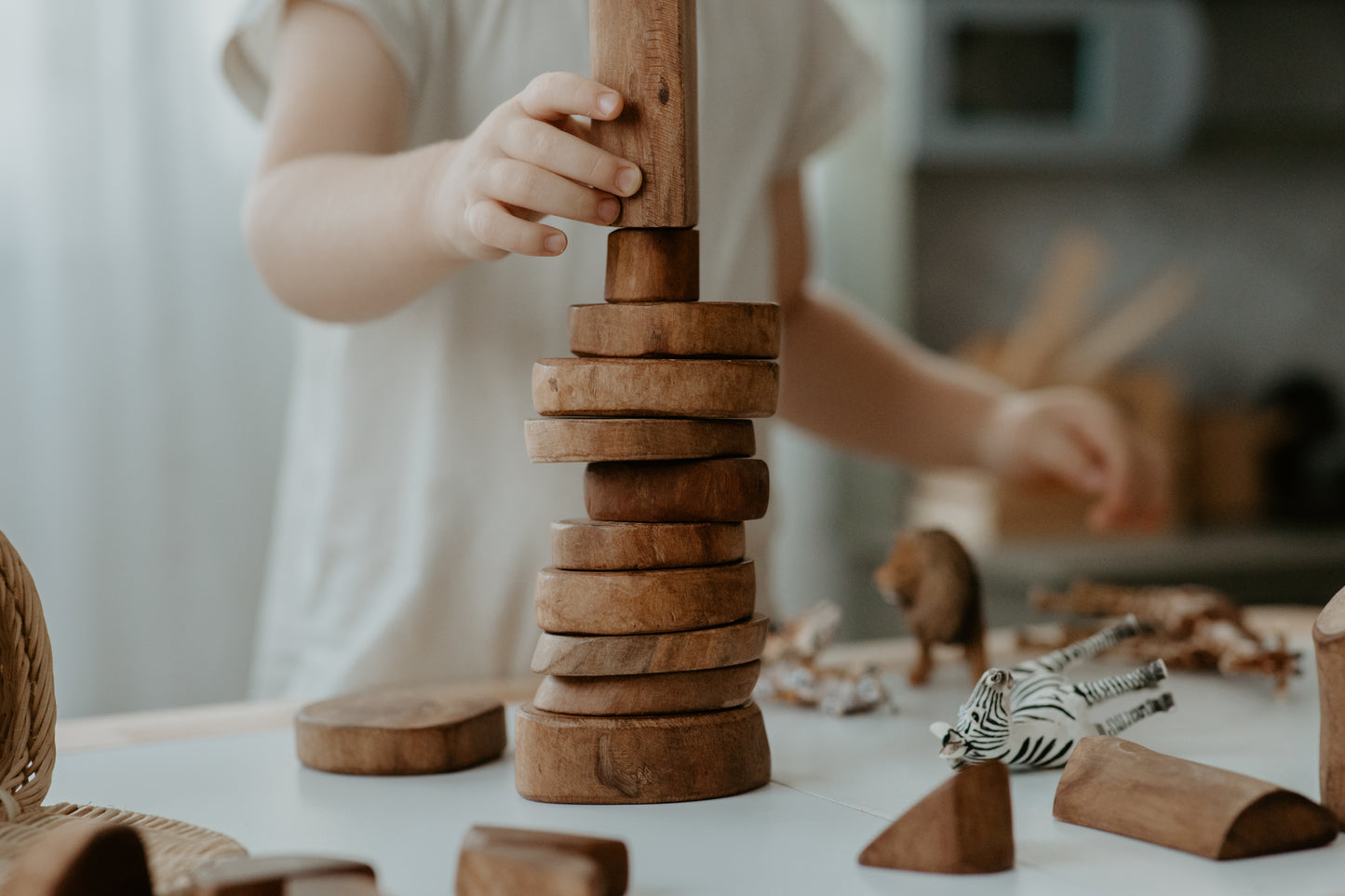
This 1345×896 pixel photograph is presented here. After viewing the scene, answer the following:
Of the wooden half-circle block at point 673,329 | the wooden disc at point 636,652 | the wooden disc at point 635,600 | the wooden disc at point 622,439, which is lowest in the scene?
the wooden disc at point 636,652

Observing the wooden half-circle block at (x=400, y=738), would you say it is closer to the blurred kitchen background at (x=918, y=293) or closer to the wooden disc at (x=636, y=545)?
the wooden disc at (x=636, y=545)

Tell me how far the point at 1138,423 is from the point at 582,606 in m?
2.16

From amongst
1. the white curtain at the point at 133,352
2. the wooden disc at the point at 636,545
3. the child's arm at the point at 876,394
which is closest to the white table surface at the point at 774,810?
the wooden disc at the point at 636,545

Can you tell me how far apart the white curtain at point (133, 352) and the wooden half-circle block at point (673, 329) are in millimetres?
1514

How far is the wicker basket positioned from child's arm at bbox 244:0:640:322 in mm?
289

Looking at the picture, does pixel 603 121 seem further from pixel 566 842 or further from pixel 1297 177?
pixel 1297 177

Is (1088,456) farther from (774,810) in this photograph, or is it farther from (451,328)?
(774,810)

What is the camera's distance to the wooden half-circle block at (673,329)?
65 cm

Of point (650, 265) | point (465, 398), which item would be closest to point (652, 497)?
point (650, 265)

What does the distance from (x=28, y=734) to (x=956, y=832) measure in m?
0.41

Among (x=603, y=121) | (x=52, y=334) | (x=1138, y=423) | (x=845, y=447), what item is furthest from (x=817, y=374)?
(x=1138, y=423)

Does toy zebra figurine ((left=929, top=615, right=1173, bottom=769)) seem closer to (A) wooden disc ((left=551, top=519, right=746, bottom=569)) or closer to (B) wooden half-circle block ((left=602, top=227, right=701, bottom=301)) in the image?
(A) wooden disc ((left=551, top=519, right=746, bottom=569))

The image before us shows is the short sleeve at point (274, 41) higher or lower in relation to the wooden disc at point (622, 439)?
higher

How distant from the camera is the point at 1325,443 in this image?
9.05 feet
